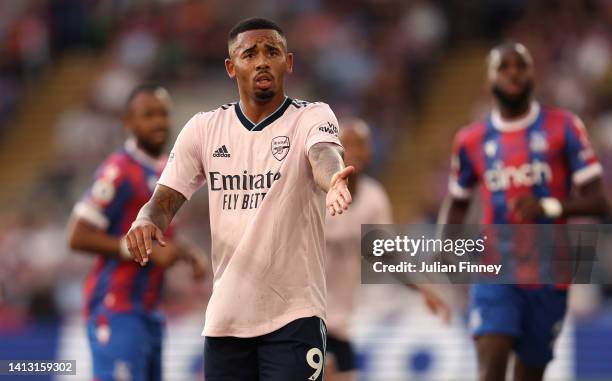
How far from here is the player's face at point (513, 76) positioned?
9.19 m

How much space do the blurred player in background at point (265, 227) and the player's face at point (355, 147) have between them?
14.0 ft

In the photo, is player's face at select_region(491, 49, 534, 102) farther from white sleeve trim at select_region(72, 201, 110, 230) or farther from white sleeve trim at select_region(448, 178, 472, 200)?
white sleeve trim at select_region(72, 201, 110, 230)

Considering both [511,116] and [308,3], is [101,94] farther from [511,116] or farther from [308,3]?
[511,116]

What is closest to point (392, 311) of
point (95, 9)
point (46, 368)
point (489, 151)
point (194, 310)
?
point (194, 310)

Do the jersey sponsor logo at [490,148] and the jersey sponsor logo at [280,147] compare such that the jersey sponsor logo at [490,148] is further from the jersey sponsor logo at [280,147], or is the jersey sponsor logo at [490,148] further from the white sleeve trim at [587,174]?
the jersey sponsor logo at [280,147]

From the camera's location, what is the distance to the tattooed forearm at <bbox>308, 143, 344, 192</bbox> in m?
6.19

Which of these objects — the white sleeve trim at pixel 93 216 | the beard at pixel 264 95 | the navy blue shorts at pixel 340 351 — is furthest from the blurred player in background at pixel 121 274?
the beard at pixel 264 95

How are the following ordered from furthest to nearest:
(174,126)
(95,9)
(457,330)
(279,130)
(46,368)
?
(95,9) < (174,126) < (457,330) < (46,368) < (279,130)

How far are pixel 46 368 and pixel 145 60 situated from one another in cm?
1156

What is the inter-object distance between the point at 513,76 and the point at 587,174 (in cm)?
88

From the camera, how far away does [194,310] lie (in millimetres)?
16078

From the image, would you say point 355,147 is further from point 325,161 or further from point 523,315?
point 325,161

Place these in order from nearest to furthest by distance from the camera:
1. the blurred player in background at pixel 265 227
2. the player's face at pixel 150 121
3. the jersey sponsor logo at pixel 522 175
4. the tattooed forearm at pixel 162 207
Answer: the tattooed forearm at pixel 162 207 → the blurred player in background at pixel 265 227 → the jersey sponsor logo at pixel 522 175 → the player's face at pixel 150 121

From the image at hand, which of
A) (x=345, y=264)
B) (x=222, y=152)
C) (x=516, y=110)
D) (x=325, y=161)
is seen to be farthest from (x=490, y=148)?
(x=325, y=161)
